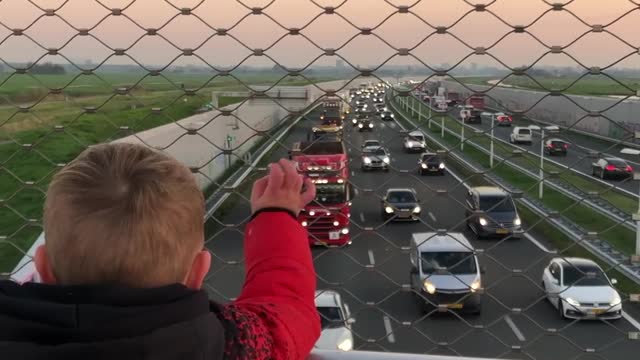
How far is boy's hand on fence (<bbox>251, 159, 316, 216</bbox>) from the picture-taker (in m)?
0.90

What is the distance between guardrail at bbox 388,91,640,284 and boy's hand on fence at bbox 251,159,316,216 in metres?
0.69

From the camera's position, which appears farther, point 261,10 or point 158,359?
point 261,10

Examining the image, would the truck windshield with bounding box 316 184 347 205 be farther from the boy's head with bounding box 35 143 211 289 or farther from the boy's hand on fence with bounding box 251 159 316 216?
the boy's head with bounding box 35 143 211 289

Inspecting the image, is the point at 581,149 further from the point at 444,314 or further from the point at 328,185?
the point at 444,314

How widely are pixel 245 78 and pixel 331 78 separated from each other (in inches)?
9.4

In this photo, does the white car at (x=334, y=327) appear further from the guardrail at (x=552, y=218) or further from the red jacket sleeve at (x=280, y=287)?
the red jacket sleeve at (x=280, y=287)

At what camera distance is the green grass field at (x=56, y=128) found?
1595mm

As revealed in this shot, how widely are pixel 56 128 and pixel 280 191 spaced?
0.89 metres

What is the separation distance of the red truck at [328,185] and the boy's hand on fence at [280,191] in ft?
2.33

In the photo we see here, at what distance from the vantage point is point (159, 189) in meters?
0.61

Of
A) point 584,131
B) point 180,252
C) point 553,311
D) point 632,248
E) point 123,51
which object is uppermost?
point 123,51

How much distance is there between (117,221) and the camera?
592mm

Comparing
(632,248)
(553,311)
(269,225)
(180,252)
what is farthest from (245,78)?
(553,311)

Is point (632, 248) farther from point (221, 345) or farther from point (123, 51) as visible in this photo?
point (221, 345)
